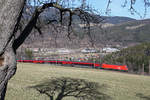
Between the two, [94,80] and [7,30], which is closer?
[7,30]

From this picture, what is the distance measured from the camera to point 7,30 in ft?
7.57

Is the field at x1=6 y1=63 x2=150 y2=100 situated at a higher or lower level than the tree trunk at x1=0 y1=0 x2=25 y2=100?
lower

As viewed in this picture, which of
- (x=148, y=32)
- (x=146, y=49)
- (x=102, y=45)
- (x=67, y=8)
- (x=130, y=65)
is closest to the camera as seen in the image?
(x=67, y=8)

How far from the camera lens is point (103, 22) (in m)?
5.86

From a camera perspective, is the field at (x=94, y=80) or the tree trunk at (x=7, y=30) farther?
the field at (x=94, y=80)

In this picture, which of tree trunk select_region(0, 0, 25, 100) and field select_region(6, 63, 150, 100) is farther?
field select_region(6, 63, 150, 100)

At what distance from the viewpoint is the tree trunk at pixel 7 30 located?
7.39ft

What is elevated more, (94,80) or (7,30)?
(7,30)

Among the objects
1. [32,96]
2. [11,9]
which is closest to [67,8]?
[11,9]

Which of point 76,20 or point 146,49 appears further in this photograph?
point 146,49

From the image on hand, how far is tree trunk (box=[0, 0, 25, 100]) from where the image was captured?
2.25m

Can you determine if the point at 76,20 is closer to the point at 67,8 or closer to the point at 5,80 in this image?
the point at 67,8

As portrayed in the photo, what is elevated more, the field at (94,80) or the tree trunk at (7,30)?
the tree trunk at (7,30)

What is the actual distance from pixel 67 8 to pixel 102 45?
1600mm
